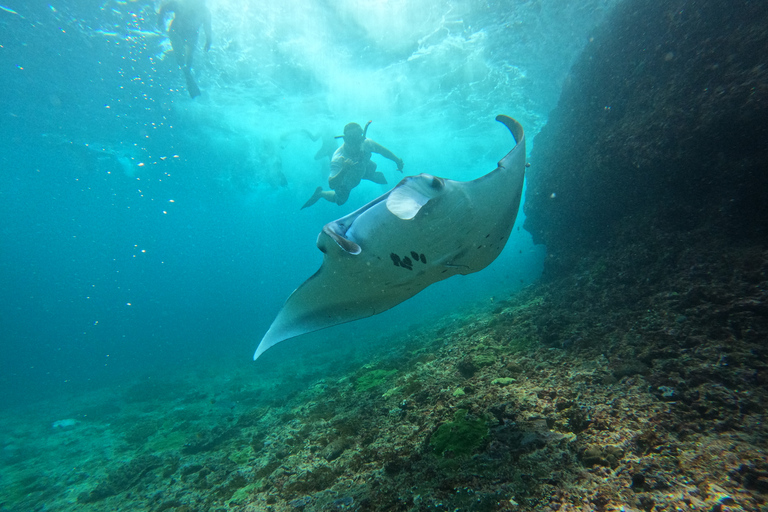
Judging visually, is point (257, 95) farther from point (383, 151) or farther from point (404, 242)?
point (404, 242)

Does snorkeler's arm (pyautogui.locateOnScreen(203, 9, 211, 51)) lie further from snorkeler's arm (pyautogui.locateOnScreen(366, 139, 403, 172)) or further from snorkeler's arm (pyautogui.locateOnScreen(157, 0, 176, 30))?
snorkeler's arm (pyautogui.locateOnScreen(366, 139, 403, 172))

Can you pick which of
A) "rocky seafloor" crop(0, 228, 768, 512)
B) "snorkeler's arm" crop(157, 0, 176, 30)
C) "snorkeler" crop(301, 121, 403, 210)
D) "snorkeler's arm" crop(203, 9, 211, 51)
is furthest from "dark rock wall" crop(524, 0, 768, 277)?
"snorkeler's arm" crop(157, 0, 176, 30)

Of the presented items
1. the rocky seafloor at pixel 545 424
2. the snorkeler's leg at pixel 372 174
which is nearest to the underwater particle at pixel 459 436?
the rocky seafloor at pixel 545 424

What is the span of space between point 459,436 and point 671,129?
17.7 feet

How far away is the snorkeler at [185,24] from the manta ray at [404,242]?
45.3ft

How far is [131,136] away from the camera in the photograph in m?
18.5

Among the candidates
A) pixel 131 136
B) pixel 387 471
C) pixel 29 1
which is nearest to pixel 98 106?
pixel 131 136

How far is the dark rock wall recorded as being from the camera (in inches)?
129

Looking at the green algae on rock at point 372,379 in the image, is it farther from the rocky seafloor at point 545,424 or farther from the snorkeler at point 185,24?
the snorkeler at point 185,24

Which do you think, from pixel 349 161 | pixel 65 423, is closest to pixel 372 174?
pixel 349 161

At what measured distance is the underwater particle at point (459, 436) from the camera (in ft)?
6.79

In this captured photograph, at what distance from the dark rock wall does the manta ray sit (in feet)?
10.7

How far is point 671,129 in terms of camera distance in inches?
162

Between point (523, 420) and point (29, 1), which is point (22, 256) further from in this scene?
point (523, 420)
